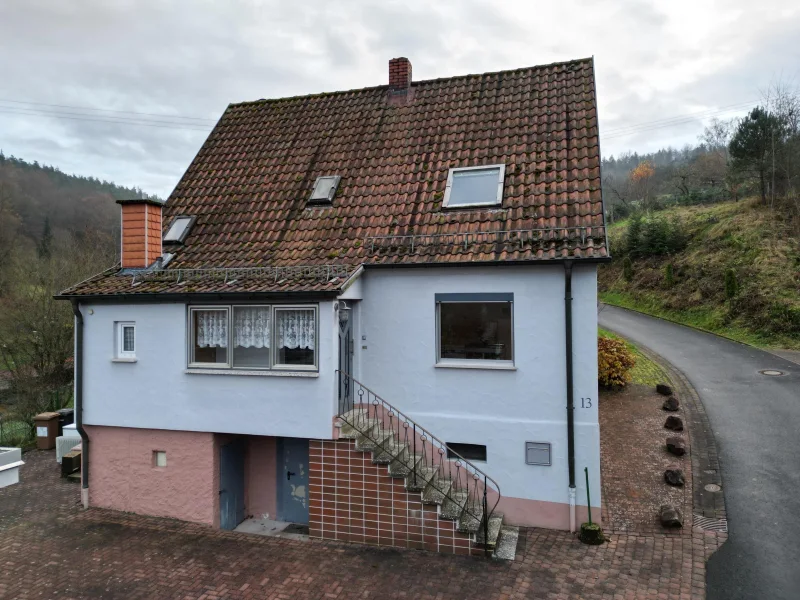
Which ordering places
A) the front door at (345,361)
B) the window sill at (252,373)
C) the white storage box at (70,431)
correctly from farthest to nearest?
the white storage box at (70,431) → the front door at (345,361) → the window sill at (252,373)

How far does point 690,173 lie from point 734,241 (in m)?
20.8

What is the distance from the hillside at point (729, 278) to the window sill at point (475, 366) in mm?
17598

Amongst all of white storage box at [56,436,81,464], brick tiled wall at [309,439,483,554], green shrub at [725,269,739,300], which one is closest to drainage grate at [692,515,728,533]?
brick tiled wall at [309,439,483,554]

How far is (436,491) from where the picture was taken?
8.81 m

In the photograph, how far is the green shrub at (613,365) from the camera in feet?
53.8

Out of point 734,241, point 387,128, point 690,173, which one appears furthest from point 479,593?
point 690,173

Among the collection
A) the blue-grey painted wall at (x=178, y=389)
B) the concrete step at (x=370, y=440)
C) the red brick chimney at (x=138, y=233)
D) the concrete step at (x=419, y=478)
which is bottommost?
the concrete step at (x=419, y=478)

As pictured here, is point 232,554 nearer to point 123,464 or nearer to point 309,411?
point 309,411

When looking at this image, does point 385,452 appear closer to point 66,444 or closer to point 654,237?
point 66,444

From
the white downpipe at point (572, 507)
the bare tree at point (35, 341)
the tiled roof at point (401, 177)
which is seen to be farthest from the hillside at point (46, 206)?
the white downpipe at point (572, 507)

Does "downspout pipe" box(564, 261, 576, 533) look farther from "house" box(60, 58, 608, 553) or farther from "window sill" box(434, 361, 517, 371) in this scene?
"window sill" box(434, 361, 517, 371)

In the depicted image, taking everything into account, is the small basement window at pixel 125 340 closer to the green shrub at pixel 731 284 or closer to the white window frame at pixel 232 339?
the white window frame at pixel 232 339

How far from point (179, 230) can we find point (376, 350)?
5749 mm

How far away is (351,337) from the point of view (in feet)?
32.6
